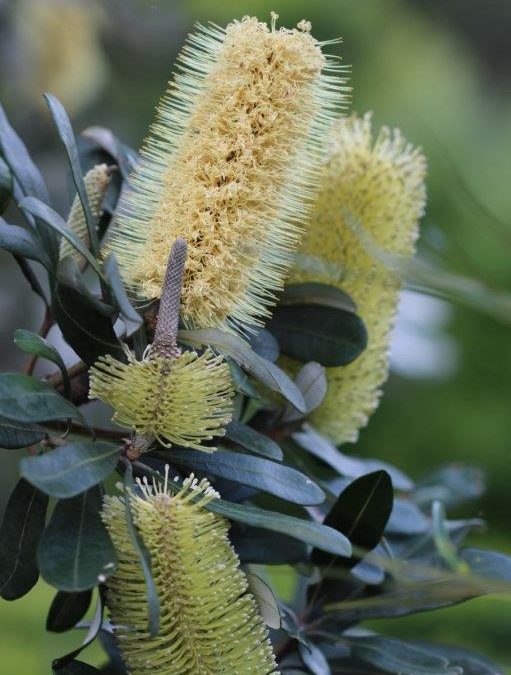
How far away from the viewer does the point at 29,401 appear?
63cm

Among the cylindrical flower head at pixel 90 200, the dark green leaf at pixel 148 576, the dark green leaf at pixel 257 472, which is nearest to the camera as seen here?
the dark green leaf at pixel 148 576

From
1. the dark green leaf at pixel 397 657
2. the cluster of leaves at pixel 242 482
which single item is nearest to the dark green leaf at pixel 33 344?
the cluster of leaves at pixel 242 482

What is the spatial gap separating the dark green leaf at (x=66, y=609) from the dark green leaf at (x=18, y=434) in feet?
0.41

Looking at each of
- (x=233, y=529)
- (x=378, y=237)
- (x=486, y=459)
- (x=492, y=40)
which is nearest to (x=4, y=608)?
(x=233, y=529)

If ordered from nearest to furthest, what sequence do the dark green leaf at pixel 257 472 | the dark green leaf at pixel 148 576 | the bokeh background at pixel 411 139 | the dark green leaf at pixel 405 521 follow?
the dark green leaf at pixel 148 576, the dark green leaf at pixel 257 472, the dark green leaf at pixel 405 521, the bokeh background at pixel 411 139

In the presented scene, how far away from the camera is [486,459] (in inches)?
109

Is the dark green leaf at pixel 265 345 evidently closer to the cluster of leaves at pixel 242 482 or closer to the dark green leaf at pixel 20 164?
the cluster of leaves at pixel 242 482

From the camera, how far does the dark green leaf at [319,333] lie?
828mm

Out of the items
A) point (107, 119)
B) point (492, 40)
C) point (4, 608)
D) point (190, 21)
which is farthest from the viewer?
point (492, 40)

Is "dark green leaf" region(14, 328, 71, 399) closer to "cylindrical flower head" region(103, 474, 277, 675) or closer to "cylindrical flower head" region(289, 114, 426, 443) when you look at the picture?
"cylindrical flower head" region(103, 474, 277, 675)

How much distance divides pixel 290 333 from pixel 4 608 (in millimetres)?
1039

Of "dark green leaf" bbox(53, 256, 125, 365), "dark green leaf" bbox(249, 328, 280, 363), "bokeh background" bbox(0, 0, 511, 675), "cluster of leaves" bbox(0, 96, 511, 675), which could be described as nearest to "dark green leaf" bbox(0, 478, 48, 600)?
"cluster of leaves" bbox(0, 96, 511, 675)

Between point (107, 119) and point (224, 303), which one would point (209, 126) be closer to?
point (224, 303)

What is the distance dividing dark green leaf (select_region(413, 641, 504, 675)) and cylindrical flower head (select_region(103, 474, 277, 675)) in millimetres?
289
